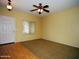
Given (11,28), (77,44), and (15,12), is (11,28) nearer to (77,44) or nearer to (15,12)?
(15,12)

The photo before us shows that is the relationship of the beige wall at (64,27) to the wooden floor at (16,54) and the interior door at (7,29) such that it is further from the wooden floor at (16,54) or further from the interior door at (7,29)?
the interior door at (7,29)

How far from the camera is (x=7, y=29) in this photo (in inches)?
185

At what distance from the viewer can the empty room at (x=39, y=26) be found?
3635 millimetres

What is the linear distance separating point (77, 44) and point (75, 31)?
80 centimetres

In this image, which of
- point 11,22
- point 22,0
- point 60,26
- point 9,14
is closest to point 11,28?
point 11,22

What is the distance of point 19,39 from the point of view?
17.9 ft

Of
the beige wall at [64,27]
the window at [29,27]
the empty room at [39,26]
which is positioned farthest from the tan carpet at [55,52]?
the window at [29,27]

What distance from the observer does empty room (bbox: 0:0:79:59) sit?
143 inches

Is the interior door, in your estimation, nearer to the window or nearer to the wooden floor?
the window

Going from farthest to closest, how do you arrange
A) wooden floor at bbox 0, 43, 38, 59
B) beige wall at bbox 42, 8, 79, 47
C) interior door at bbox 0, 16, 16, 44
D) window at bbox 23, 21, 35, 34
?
window at bbox 23, 21, 35, 34
interior door at bbox 0, 16, 16, 44
beige wall at bbox 42, 8, 79, 47
wooden floor at bbox 0, 43, 38, 59

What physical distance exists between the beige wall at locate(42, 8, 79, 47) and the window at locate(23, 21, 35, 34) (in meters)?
1.36

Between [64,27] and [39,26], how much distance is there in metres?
2.85

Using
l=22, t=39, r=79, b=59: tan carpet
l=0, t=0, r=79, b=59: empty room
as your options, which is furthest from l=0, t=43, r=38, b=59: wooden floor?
l=22, t=39, r=79, b=59: tan carpet

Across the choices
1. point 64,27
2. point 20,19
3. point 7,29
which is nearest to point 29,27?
point 20,19
